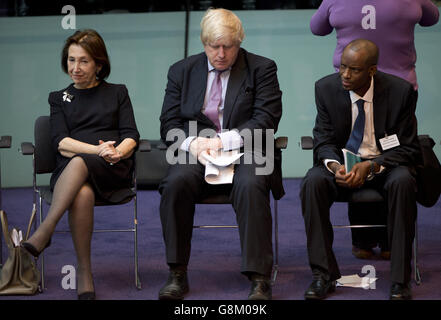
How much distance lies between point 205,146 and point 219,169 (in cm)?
16

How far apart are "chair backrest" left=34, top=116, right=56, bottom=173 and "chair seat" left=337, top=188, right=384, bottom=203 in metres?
1.61

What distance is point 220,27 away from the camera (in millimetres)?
3902

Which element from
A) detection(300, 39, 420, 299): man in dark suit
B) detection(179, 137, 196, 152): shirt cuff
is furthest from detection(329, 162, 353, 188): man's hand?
detection(179, 137, 196, 152): shirt cuff

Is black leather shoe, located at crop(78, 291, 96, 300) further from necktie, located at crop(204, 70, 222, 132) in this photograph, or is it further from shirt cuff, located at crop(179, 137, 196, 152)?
necktie, located at crop(204, 70, 222, 132)

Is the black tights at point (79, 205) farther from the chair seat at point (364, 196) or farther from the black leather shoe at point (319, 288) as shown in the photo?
the chair seat at point (364, 196)

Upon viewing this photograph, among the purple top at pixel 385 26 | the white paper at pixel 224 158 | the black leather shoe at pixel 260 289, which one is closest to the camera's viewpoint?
the black leather shoe at pixel 260 289

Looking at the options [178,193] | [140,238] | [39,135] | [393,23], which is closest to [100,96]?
[39,135]

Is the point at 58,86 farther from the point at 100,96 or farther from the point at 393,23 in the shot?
the point at 393,23

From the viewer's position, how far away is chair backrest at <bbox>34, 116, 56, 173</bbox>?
4.14m

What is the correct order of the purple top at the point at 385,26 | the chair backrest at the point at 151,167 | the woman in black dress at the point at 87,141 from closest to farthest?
the woman in black dress at the point at 87,141, the purple top at the point at 385,26, the chair backrest at the point at 151,167

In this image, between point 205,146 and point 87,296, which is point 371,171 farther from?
point 87,296

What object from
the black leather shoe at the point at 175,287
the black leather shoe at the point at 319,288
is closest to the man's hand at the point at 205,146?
the black leather shoe at the point at 175,287

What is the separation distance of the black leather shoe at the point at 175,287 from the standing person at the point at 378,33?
1186 mm

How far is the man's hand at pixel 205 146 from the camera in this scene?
156 inches
